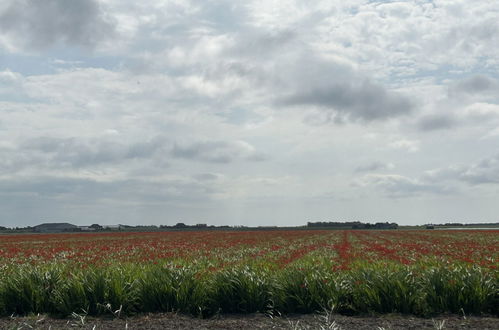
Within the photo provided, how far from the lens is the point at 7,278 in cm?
1201

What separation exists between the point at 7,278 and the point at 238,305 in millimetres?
6573

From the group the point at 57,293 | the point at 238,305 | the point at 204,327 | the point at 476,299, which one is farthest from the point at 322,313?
the point at 57,293

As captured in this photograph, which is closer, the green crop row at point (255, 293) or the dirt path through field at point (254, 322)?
the dirt path through field at point (254, 322)

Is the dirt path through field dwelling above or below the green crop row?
below

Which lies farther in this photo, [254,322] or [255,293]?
[255,293]

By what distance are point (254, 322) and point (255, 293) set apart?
3.86 feet

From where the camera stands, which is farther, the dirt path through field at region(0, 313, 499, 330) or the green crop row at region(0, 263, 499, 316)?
the green crop row at region(0, 263, 499, 316)

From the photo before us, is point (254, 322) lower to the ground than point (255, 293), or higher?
lower

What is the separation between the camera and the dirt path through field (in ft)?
30.6

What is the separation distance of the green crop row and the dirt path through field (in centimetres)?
42

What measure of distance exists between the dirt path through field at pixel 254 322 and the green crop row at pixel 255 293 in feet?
1.38

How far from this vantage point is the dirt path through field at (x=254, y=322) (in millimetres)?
9320

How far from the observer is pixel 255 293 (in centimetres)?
1109

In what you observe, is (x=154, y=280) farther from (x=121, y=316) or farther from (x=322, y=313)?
(x=322, y=313)
